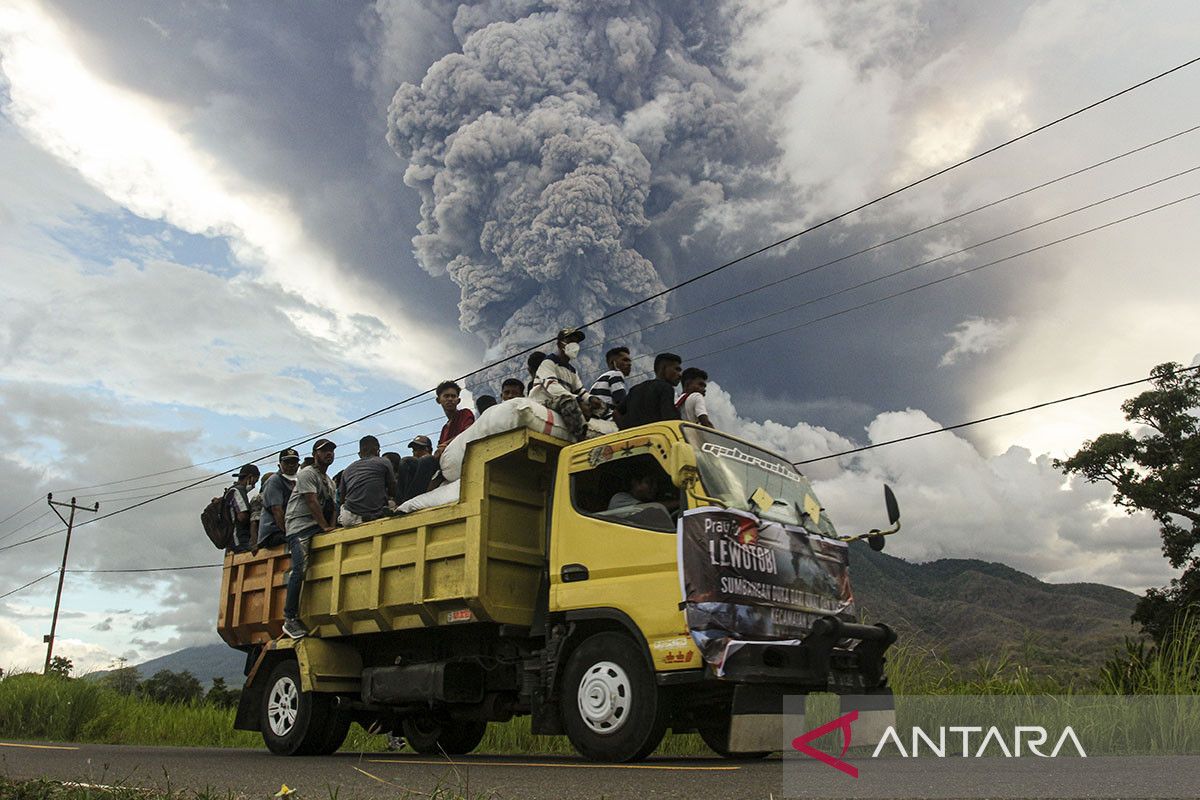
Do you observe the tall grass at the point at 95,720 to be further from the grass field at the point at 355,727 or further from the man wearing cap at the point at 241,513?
the man wearing cap at the point at 241,513

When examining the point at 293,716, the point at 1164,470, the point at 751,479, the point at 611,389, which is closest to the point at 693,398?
the point at 611,389

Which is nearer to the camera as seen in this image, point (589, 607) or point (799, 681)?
point (799, 681)

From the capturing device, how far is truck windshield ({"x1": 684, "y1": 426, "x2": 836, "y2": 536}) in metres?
6.56

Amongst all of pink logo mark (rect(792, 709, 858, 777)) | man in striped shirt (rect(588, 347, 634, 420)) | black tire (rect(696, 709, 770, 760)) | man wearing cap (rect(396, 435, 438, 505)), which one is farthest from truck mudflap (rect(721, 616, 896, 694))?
man wearing cap (rect(396, 435, 438, 505))

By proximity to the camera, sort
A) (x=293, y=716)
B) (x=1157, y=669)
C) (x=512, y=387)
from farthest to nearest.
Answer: (x=512, y=387) → (x=293, y=716) → (x=1157, y=669)

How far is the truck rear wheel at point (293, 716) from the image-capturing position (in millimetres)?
8719

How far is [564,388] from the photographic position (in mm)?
8031

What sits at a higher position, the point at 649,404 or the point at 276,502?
the point at 649,404

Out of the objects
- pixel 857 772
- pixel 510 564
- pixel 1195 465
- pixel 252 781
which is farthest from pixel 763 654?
pixel 1195 465

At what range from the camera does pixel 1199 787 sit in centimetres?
401

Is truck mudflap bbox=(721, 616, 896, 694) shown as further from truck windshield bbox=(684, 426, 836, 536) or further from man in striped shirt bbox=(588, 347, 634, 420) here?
man in striped shirt bbox=(588, 347, 634, 420)

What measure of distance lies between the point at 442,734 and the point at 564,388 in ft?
12.9

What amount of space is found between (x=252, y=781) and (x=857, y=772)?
3.52 metres

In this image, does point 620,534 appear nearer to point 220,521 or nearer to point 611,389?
point 611,389
